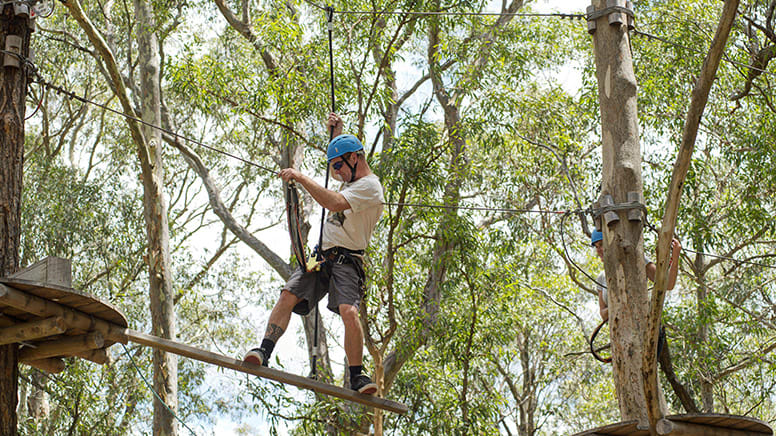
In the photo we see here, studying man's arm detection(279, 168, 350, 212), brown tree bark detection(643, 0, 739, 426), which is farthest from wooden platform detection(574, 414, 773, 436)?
man's arm detection(279, 168, 350, 212)

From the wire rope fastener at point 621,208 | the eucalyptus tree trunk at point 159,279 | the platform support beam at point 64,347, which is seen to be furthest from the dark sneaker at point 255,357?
the eucalyptus tree trunk at point 159,279

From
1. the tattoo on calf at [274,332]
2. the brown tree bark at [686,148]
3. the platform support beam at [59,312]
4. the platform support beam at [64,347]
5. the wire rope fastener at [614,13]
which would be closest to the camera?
the brown tree bark at [686,148]

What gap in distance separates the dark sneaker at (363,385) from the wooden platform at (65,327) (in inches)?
1.1

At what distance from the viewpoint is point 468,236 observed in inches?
316

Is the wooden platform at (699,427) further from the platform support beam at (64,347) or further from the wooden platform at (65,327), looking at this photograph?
the platform support beam at (64,347)

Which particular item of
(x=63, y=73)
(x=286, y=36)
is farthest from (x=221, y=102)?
(x=63, y=73)

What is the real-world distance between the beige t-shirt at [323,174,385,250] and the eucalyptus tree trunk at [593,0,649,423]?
131 cm

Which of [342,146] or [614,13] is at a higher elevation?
[614,13]

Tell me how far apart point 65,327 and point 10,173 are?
1.03 metres

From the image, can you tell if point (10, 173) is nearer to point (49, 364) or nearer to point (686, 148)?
point (49, 364)

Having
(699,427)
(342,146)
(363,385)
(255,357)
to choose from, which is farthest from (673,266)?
(255,357)

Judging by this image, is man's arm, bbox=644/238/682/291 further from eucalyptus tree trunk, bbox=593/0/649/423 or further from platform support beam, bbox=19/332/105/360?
platform support beam, bbox=19/332/105/360

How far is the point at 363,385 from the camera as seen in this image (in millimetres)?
4336

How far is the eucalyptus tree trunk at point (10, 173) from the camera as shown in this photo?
171 inches
